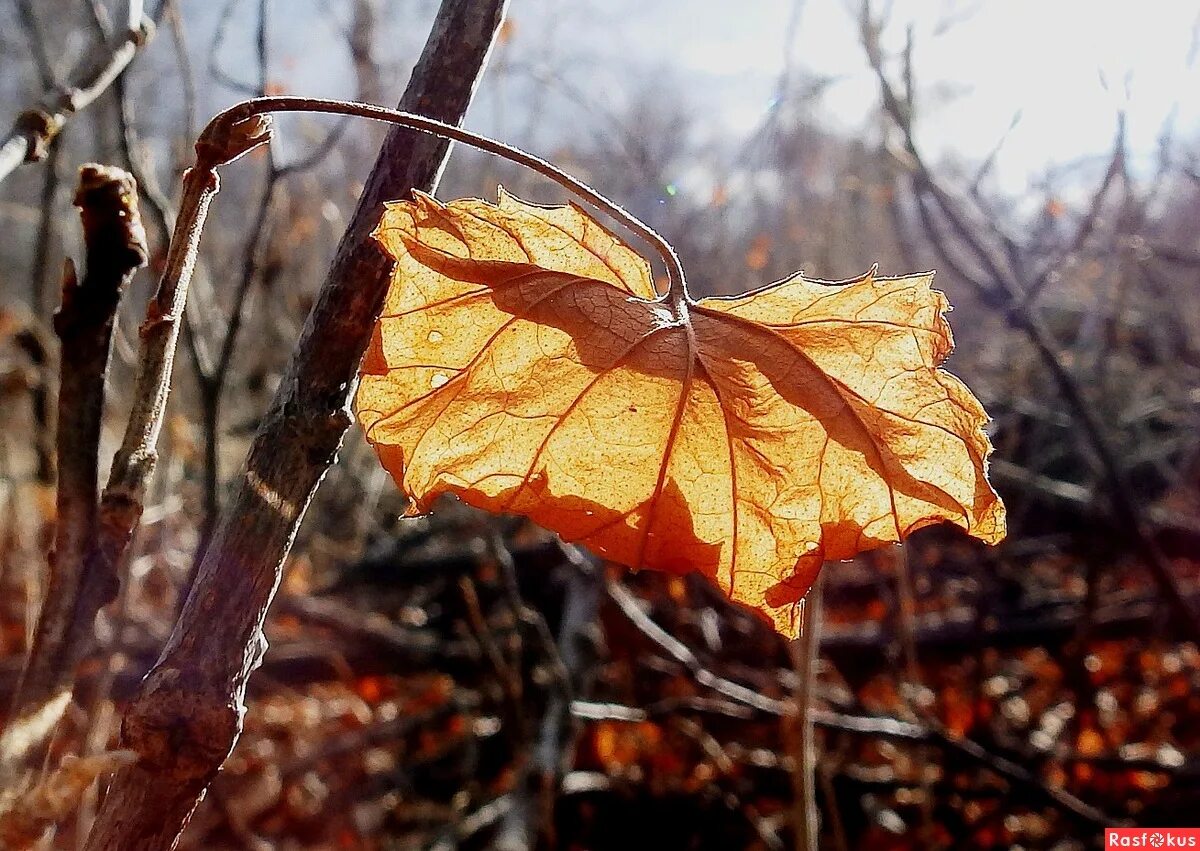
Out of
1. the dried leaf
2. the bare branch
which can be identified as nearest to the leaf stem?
the dried leaf

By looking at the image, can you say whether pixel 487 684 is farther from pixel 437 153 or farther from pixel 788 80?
pixel 437 153

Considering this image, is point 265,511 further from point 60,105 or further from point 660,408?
point 60,105

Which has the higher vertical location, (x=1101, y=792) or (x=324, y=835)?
(x=1101, y=792)

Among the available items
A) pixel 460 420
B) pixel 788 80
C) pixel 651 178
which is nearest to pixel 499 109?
pixel 651 178

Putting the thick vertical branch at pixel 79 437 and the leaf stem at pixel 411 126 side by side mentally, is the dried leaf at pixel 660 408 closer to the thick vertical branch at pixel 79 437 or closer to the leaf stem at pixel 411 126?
the leaf stem at pixel 411 126

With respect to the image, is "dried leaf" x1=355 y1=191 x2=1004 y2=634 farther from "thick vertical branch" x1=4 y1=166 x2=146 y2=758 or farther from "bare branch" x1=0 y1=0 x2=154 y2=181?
"bare branch" x1=0 y1=0 x2=154 y2=181
